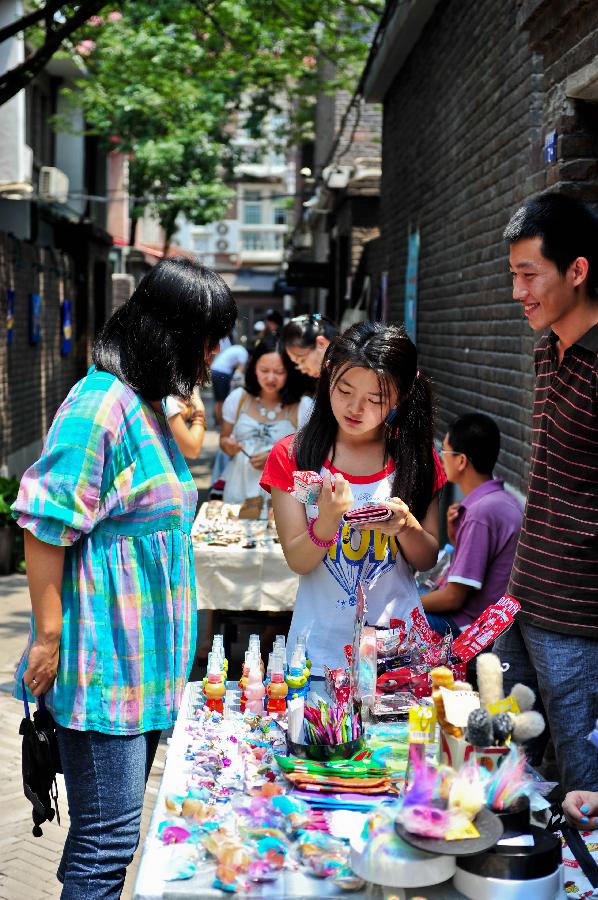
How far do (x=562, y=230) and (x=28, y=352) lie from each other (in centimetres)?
1181

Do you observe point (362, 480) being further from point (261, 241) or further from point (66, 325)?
point (261, 241)

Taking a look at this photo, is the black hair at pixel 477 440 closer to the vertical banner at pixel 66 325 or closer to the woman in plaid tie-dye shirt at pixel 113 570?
the woman in plaid tie-dye shirt at pixel 113 570

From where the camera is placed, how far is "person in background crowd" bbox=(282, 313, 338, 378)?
6809 mm

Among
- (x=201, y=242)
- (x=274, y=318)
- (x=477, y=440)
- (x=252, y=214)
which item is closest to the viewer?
(x=477, y=440)

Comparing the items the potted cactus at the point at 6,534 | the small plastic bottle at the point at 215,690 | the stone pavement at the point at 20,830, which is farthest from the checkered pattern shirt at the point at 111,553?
the potted cactus at the point at 6,534

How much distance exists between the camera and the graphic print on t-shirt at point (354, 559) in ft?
10.7

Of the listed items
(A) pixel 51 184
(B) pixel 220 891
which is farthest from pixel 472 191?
(A) pixel 51 184

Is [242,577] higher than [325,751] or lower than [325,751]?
lower

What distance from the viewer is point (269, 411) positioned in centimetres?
702

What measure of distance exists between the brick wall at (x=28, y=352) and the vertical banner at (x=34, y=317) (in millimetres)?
110

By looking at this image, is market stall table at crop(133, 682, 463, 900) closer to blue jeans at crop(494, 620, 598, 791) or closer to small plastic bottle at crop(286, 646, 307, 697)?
small plastic bottle at crop(286, 646, 307, 697)

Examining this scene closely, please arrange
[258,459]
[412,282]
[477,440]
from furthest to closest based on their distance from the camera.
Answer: [412,282] → [258,459] → [477,440]

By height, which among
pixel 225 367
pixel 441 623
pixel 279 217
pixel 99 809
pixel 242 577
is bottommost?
pixel 242 577

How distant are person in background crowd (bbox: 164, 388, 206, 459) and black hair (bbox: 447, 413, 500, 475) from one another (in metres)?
1.30
